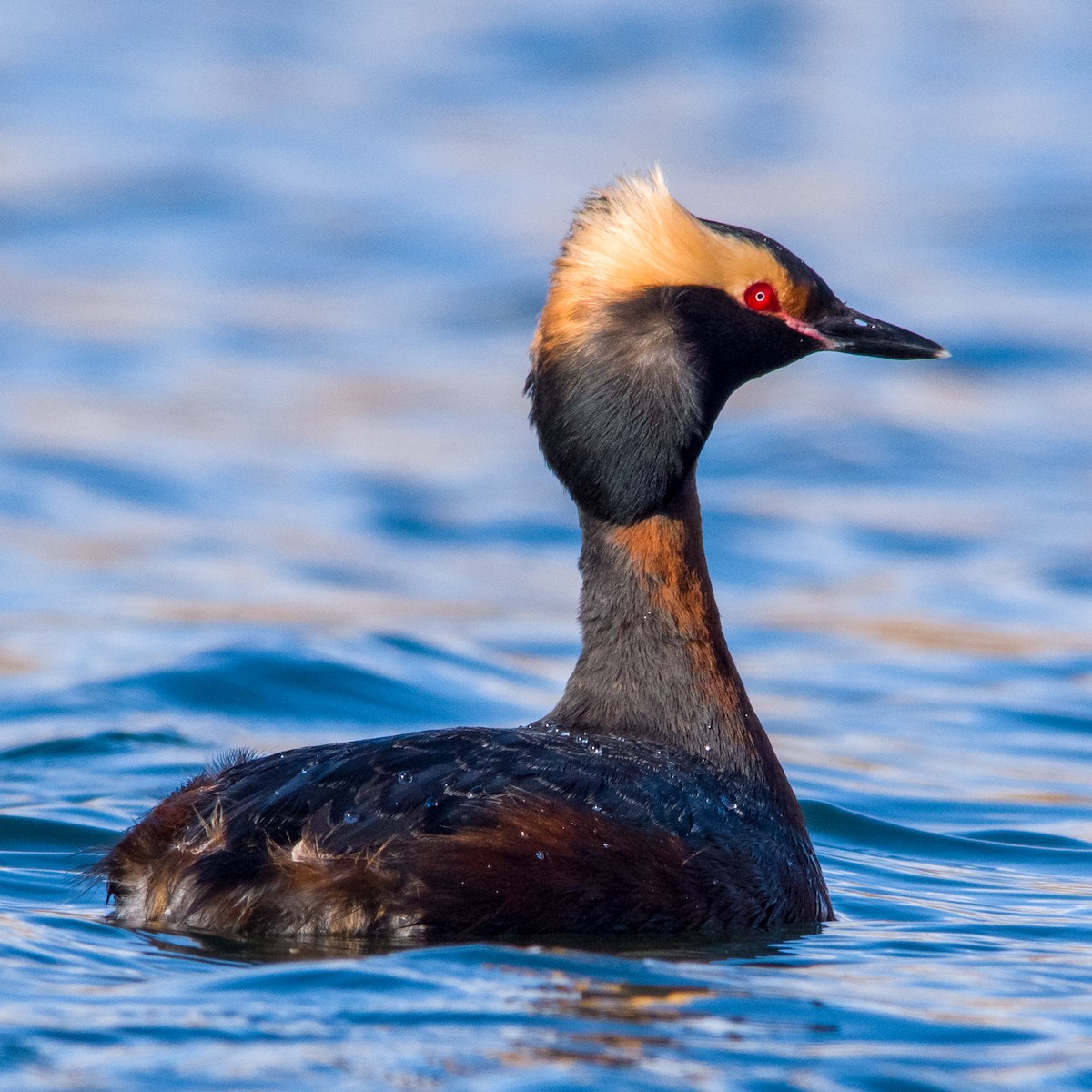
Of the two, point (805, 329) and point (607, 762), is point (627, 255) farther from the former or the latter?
point (607, 762)

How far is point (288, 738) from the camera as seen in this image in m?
10.9

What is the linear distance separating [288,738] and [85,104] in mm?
21196

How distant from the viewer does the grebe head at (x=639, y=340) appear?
7.32m

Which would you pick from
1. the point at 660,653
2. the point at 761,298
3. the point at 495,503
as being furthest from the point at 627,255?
the point at 495,503

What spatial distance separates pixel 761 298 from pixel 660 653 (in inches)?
52.1

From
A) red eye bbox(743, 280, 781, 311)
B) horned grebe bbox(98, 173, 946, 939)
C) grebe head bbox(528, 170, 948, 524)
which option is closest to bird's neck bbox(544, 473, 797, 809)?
horned grebe bbox(98, 173, 946, 939)

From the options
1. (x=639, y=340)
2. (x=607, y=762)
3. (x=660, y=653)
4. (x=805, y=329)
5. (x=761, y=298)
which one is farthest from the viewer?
(x=805, y=329)

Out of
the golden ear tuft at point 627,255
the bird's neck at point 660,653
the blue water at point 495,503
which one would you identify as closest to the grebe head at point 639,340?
the golden ear tuft at point 627,255

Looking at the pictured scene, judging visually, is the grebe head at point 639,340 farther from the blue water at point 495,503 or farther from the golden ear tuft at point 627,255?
the blue water at point 495,503

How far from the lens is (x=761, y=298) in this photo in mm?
7613

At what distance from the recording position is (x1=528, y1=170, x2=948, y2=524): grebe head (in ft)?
24.0

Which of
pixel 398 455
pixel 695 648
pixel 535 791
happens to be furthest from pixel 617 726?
pixel 398 455

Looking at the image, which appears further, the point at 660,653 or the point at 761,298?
the point at 761,298

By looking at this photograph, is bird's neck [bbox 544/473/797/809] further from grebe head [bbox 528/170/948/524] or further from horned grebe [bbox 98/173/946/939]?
grebe head [bbox 528/170/948/524]
